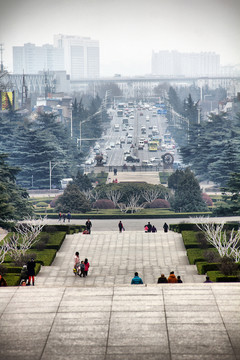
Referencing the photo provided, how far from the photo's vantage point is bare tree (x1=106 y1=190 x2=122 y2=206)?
66.5 metres

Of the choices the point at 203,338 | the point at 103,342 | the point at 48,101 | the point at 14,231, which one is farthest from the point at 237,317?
the point at 48,101

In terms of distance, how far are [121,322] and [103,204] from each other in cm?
4696

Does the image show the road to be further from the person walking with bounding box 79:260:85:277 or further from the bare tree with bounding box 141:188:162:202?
the person walking with bounding box 79:260:85:277

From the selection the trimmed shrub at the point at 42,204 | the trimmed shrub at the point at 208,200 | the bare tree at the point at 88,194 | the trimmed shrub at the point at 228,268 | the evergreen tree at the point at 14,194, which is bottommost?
the trimmed shrub at the point at 42,204

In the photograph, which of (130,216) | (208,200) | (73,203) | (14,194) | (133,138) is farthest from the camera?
(133,138)

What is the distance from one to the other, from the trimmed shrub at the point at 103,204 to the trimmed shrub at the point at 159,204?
3264 millimetres

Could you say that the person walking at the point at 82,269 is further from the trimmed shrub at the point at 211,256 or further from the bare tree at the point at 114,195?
the bare tree at the point at 114,195

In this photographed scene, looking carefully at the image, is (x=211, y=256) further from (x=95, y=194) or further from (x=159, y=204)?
(x=95, y=194)

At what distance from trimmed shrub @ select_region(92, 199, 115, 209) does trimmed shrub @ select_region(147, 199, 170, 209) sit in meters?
3.26

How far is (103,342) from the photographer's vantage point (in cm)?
1816

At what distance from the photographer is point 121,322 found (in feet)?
64.2

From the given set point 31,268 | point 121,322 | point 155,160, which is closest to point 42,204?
point 155,160

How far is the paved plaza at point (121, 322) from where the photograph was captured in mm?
17594

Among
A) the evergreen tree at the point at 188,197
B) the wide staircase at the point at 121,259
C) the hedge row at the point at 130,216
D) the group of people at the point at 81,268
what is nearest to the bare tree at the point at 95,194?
the hedge row at the point at 130,216
